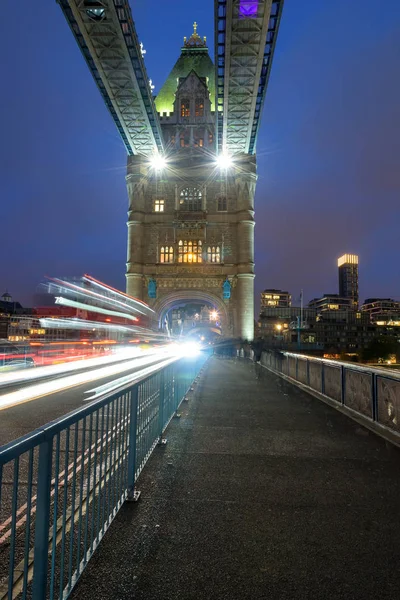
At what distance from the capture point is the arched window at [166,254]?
143 ft

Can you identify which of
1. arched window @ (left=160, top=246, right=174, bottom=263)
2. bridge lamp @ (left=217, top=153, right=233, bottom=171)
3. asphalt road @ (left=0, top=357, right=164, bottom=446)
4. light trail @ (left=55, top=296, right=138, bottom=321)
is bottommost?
asphalt road @ (left=0, top=357, right=164, bottom=446)

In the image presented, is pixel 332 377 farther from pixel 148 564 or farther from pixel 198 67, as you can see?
pixel 198 67

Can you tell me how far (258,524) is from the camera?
382 centimetres

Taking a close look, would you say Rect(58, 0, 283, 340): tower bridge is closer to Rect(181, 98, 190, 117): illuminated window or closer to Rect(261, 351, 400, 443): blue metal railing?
Rect(181, 98, 190, 117): illuminated window

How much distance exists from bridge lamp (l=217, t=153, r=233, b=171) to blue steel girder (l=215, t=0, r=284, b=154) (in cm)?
78

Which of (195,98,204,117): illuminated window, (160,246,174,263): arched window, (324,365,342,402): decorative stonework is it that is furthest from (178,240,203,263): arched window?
(324,365,342,402): decorative stonework

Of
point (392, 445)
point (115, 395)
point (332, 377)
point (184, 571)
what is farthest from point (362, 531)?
point (332, 377)

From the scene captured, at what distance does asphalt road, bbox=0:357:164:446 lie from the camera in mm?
7043

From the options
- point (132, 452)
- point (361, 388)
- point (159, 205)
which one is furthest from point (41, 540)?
point (159, 205)

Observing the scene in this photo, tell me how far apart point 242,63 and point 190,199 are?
15.5 metres

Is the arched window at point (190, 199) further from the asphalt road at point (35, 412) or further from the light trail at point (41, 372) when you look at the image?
the asphalt road at point (35, 412)

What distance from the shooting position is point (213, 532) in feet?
12.0

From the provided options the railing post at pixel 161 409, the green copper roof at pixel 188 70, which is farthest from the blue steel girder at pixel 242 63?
the railing post at pixel 161 409

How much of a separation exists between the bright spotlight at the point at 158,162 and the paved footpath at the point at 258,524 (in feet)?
137
